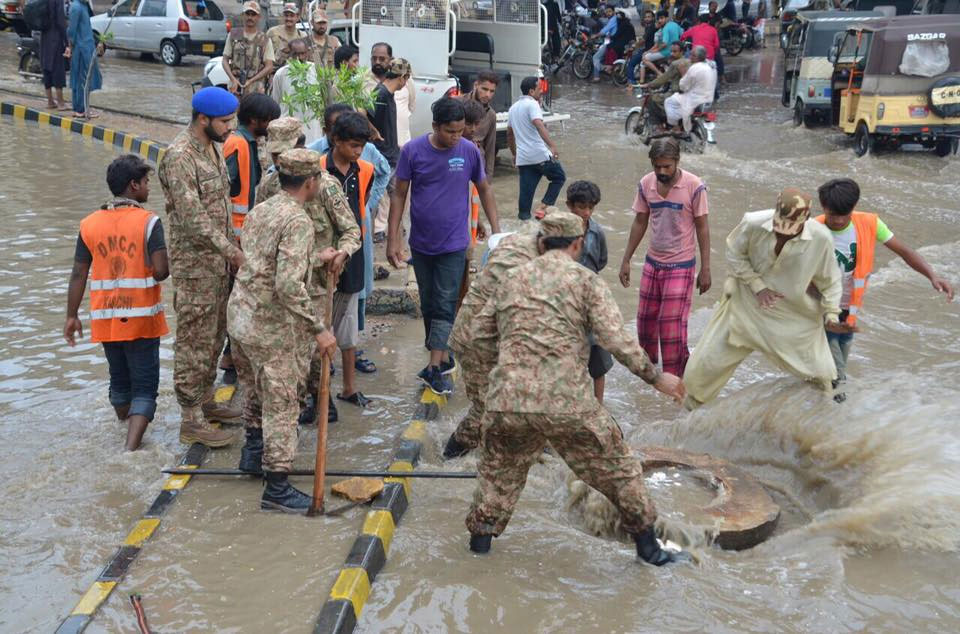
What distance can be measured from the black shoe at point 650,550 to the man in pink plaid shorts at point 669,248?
225cm

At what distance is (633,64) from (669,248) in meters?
17.4

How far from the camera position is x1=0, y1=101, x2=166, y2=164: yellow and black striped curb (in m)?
14.2

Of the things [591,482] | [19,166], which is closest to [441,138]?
[591,482]

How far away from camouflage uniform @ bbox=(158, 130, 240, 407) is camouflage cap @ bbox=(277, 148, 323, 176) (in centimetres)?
72

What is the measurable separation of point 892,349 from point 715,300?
1694mm

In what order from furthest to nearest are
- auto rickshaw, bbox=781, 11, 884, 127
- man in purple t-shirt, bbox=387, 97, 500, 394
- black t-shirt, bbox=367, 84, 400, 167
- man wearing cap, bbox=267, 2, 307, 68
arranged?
auto rickshaw, bbox=781, 11, 884, 127 → man wearing cap, bbox=267, 2, 307, 68 → black t-shirt, bbox=367, 84, 400, 167 → man in purple t-shirt, bbox=387, 97, 500, 394

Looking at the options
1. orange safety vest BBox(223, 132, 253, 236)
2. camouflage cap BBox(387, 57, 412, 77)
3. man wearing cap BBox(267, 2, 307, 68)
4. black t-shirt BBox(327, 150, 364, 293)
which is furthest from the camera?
man wearing cap BBox(267, 2, 307, 68)

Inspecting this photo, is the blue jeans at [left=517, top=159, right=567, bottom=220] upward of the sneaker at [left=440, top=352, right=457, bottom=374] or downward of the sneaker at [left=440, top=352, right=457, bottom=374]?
upward

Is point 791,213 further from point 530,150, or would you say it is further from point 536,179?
point 536,179

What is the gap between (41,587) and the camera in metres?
4.62

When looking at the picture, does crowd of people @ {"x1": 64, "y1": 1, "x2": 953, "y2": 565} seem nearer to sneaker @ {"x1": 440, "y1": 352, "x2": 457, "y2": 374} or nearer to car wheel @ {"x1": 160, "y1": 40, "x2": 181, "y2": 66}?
sneaker @ {"x1": 440, "y1": 352, "x2": 457, "y2": 374}

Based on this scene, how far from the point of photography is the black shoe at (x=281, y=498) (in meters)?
5.17

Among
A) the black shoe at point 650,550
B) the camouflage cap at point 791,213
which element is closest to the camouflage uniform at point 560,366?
the black shoe at point 650,550

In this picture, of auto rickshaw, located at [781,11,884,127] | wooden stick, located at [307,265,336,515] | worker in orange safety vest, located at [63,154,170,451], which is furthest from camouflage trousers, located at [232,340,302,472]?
auto rickshaw, located at [781,11,884,127]
